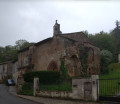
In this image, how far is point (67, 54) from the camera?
26172 millimetres

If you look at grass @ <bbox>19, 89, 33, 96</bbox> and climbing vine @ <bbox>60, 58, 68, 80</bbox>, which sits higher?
climbing vine @ <bbox>60, 58, 68, 80</bbox>

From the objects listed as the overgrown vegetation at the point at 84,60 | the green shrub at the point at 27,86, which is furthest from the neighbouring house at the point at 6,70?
the green shrub at the point at 27,86

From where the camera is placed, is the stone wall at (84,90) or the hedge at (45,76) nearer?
the stone wall at (84,90)

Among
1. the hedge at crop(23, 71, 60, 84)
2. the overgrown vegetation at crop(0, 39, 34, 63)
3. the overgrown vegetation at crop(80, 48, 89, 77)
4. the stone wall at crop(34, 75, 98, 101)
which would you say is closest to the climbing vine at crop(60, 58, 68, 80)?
the overgrown vegetation at crop(80, 48, 89, 77)

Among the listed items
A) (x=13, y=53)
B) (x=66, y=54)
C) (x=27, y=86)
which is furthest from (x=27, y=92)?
(x=13, y=53)

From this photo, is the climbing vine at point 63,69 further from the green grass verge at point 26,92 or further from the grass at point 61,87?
the grass at point 61,87

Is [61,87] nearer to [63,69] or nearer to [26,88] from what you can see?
[26,88]

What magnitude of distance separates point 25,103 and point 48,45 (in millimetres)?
16632

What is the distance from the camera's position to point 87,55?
2875cm

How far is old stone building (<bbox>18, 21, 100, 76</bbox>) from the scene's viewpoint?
1046 inches

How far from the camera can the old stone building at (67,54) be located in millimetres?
26562

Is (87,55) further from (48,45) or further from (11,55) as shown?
(11,55)

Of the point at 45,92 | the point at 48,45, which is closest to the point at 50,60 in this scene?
the point at 48,45

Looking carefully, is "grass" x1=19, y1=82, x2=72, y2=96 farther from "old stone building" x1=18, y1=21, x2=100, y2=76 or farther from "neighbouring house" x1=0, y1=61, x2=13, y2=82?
"neighbouring house" x1=0, y1=61, x2=13, y2=82
